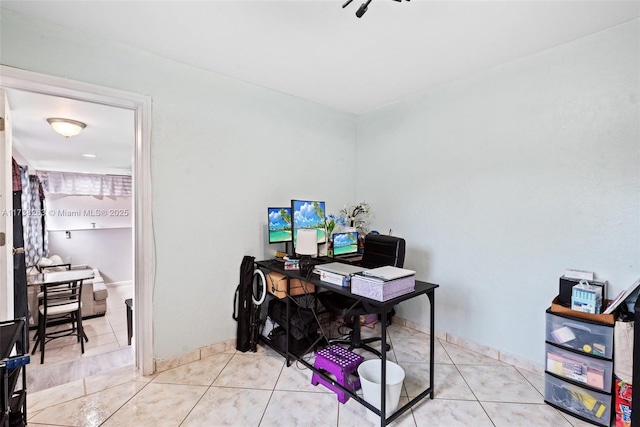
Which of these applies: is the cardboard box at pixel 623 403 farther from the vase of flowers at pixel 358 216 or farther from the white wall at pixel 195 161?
the white wall at pixel 195 161

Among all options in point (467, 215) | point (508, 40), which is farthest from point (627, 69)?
point (467, 215)

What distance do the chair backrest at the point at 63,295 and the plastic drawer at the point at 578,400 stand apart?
169 inches

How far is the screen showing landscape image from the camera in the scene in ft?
8.79

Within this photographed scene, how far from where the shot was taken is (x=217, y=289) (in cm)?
258

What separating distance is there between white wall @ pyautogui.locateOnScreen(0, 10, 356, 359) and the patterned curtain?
2622 mm

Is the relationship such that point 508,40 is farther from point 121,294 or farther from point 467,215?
point 121,294

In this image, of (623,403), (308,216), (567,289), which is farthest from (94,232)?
(623,403)

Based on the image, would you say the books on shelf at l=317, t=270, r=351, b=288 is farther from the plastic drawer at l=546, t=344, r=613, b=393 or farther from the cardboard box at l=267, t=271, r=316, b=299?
the plastic drawer at l=546, t=344, r=613, b=393

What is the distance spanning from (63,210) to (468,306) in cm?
627

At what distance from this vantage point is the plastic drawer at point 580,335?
5.61 feet

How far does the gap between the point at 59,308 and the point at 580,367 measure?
475 centimetres

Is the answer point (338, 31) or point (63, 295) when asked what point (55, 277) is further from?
point (338, 31)

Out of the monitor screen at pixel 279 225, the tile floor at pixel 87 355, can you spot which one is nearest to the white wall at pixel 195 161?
the monitor screen at pixel 279 225

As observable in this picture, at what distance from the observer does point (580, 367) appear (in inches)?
70.4
